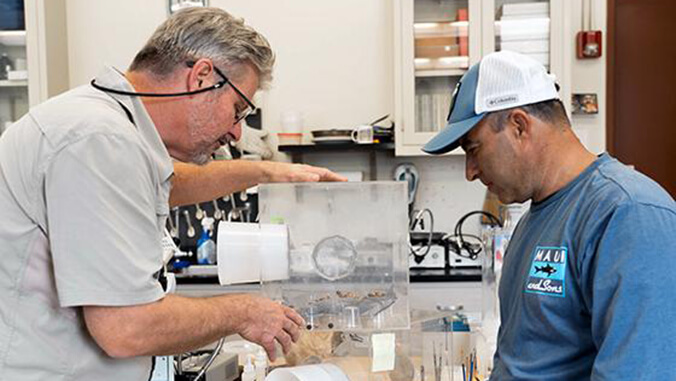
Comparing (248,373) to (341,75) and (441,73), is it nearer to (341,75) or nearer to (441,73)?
(441,73)

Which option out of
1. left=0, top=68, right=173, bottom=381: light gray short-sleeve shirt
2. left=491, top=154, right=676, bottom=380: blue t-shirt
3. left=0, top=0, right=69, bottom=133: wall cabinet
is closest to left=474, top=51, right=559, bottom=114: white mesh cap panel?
left=491, top=154, right=676, bottom=380: blue t-shirt

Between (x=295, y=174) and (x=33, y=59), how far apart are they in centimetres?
244

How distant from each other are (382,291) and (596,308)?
62 centimetres

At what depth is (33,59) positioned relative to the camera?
325 cm

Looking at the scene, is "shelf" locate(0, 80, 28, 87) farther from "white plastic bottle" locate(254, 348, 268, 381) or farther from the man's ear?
the man's ear

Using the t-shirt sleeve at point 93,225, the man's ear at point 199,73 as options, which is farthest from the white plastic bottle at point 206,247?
the t-shirt sleeve at point 93,225

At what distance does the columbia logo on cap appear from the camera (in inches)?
45.4

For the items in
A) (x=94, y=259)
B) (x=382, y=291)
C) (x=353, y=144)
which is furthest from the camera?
(x=353, y=144)

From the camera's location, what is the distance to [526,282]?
1.14m

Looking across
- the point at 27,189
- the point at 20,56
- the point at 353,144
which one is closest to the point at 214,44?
the point at 27,189

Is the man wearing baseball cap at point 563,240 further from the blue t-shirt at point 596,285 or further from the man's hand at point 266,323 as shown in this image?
the man's hand at point 266,323

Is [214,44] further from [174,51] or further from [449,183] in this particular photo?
[449,183]

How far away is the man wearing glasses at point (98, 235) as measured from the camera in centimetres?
92

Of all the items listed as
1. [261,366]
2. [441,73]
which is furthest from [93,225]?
[441,73]
